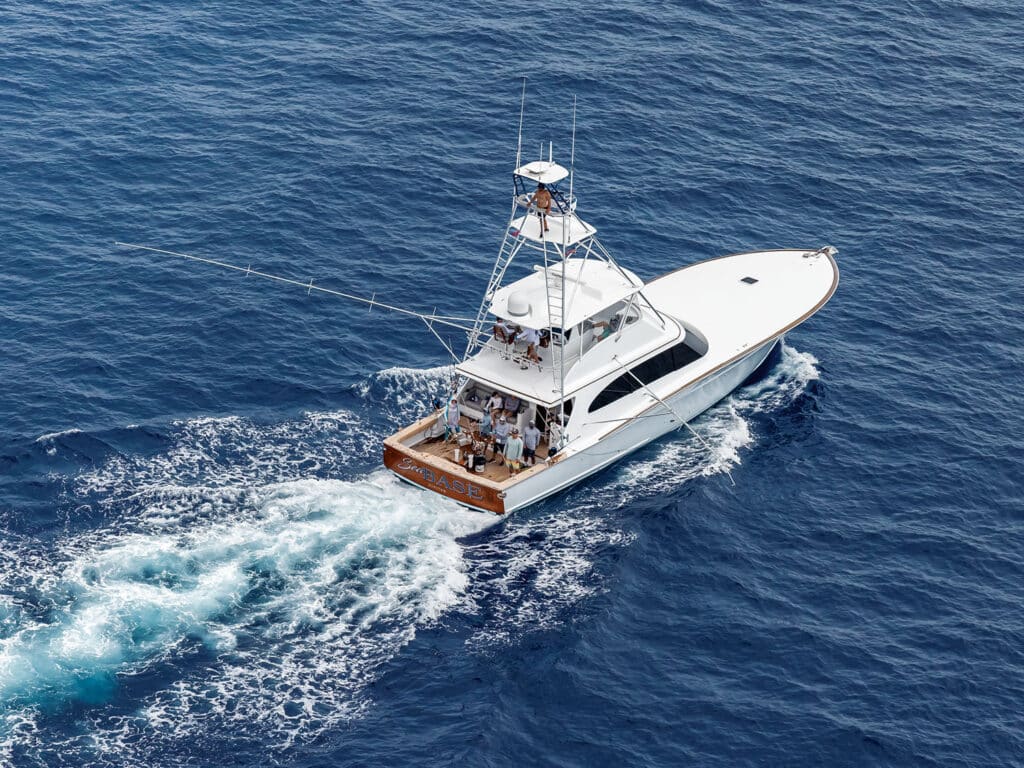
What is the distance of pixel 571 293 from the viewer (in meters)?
53.9

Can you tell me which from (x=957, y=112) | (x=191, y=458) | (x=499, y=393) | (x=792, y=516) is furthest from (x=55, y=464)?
(x=957, y=112)

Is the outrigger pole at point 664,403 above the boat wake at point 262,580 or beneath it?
above

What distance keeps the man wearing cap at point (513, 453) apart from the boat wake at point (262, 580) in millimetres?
1906

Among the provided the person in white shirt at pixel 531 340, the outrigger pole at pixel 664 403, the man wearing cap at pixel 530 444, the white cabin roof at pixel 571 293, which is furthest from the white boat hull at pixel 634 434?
the white cabin roof at pixel 571 293

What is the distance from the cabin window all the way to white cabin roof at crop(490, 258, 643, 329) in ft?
10.1

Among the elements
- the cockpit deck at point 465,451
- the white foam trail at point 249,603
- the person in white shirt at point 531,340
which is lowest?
the white foam trail at point 249,603

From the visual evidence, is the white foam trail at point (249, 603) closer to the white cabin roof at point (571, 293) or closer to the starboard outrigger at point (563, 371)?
the starboard outrigger at point (563, 371)

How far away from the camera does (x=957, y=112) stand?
7719 cm

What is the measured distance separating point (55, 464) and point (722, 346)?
2743cm

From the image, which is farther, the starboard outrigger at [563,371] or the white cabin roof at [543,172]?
the starboard outrigger at [563,371]

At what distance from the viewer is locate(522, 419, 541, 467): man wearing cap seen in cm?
5228

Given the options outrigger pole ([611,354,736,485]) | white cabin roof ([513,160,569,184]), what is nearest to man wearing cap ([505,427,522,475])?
outrigger pole ([611,354,736,485])

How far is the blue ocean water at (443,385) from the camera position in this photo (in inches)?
1677

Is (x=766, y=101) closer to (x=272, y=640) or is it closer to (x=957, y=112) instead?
(x=957, y=112)
